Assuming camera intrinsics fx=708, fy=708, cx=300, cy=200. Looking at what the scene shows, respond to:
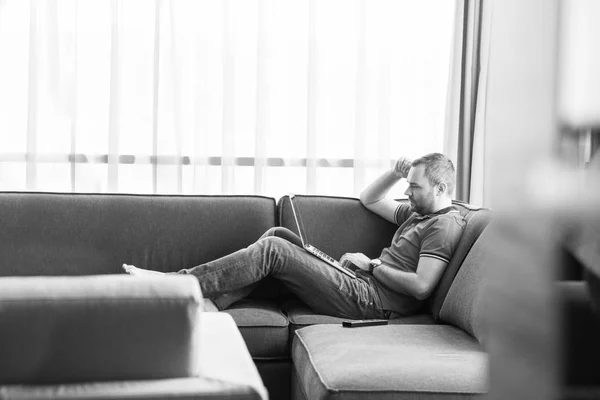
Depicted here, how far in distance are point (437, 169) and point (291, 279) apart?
76 centimetres

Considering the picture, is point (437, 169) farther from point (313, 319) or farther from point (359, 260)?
point (313, 319)

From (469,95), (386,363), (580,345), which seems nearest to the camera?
(580,345)

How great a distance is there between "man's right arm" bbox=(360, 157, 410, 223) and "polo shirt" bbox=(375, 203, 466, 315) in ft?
0.41

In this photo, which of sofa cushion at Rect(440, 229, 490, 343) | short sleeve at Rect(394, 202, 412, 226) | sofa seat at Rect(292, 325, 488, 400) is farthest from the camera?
short sleeve at Rect(394, 202, 412, 226)

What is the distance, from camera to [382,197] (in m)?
3.12

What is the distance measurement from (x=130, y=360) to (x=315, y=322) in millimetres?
1655

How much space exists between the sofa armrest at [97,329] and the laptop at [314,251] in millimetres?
1843

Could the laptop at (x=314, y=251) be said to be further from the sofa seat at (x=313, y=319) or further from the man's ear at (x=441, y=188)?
the man's ear at (x=441, y=188)

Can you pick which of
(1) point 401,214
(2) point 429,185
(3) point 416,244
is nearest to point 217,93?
(1) point 401,214

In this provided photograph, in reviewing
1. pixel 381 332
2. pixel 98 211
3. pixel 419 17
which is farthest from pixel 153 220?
pixel 419 17

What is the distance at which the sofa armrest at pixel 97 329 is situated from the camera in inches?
37.6

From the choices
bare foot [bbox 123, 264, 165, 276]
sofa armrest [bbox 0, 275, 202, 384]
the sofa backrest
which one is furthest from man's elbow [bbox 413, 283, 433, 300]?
sofa armrest [bbox 0, 275, 202, 384]

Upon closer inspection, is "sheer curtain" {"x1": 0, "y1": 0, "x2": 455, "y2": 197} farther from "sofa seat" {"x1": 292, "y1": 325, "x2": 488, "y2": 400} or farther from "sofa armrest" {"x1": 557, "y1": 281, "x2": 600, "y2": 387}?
"sofa armrest" {"x1": 557, "y1": 281, "x2": 600, "y2": 387}

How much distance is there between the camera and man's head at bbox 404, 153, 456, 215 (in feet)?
9.61
